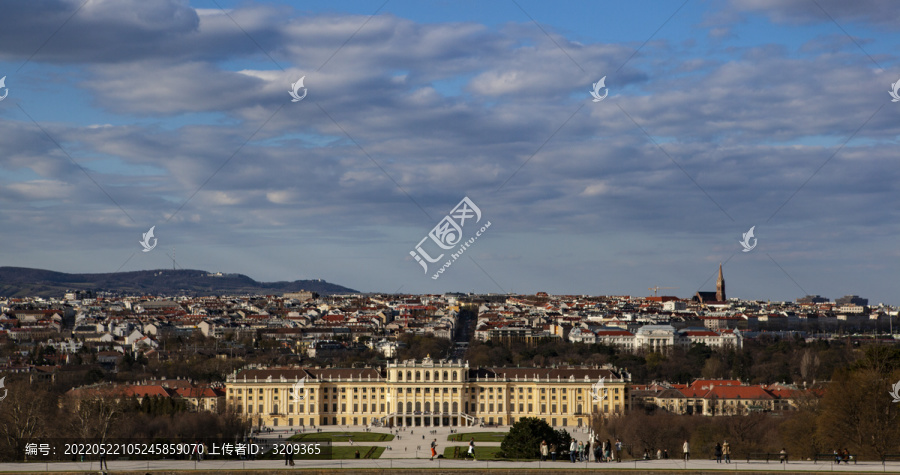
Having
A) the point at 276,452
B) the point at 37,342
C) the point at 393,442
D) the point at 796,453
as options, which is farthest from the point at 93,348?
the point at 796,453

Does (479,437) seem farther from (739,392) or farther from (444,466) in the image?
(444,466)

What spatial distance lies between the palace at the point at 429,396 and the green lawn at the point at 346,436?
11.9 m

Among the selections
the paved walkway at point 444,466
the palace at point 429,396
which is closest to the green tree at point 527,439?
the paved walkway at point 444,466

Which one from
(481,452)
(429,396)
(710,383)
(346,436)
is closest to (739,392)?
(710,383)

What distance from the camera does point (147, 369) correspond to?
388 ft

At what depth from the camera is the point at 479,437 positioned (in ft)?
254

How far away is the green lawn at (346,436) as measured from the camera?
76500 millimetres

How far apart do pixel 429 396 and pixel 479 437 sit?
24437 millimetres

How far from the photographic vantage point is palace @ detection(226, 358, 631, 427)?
97.4 metres

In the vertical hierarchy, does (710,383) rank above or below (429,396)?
above

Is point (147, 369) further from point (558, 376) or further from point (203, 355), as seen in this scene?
point (558, 376)

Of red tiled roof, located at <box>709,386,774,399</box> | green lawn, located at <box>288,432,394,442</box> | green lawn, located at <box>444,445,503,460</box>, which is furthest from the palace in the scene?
green lawn, located at <box>444,445,503,460</box>

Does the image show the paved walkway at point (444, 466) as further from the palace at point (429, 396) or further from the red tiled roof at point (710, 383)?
the red tiled roof at point (710, 383)

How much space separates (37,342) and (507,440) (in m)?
117
